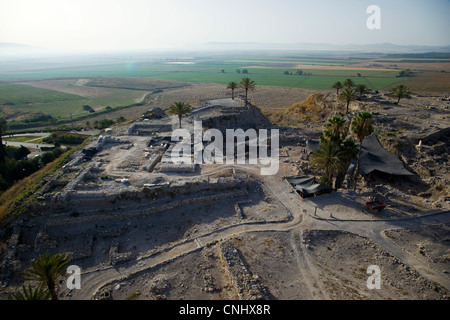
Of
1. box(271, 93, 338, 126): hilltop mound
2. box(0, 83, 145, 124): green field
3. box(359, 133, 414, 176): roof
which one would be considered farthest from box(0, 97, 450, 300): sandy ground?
box(0, 83, 145, 124): green field

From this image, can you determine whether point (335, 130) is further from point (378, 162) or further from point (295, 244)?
point (295, 244)

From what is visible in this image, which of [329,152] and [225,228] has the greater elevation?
[329,152]

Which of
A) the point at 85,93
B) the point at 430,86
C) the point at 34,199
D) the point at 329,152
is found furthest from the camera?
the point at 85,93

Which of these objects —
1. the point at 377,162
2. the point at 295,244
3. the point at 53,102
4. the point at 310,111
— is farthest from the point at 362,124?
the point at 53,102

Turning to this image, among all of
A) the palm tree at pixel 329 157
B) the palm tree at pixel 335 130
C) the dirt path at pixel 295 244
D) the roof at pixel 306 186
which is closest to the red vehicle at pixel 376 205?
the dirt path at pixel 295 244

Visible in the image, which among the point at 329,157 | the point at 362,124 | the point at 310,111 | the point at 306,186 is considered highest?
the point at 310,111

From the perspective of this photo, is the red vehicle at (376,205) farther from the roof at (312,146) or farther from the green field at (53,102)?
the green field at (53,102)

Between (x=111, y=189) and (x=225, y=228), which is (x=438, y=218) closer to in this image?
(x=225, y=228)

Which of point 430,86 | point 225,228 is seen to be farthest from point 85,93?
point 430,86
